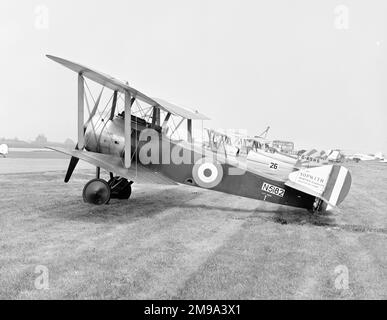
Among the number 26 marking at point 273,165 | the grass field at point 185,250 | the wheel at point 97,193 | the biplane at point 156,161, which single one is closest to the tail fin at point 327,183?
the biplane at point 156,161

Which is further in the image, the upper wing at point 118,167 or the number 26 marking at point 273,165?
the number 26 marking at point 273,165

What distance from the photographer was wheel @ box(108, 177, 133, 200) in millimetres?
10383

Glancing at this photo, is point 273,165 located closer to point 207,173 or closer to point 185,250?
point 207,173

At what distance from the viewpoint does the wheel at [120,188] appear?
10383 mm

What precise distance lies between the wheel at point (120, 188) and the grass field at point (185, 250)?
61 cm

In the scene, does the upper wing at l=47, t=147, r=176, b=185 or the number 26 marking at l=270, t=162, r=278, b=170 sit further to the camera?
the number 26 marking at l=270, t=162, r=278, b=170

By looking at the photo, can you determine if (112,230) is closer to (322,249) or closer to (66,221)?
(66,221)

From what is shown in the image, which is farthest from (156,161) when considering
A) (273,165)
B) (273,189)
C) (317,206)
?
(273,165)

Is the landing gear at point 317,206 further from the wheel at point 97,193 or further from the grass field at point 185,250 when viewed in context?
the wheel at point 97,193

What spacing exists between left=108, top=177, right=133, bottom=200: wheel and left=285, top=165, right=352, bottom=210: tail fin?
179 inches

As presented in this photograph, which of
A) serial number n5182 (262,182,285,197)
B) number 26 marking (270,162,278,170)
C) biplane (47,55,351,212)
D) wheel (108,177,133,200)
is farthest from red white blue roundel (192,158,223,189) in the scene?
number 26 marking (270,162,278,170)

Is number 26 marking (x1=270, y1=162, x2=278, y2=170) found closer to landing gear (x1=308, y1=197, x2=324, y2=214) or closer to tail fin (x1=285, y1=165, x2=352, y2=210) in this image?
landing gear (x1=308, y1=197, x2=324, y2=214)

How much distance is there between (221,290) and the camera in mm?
4223
